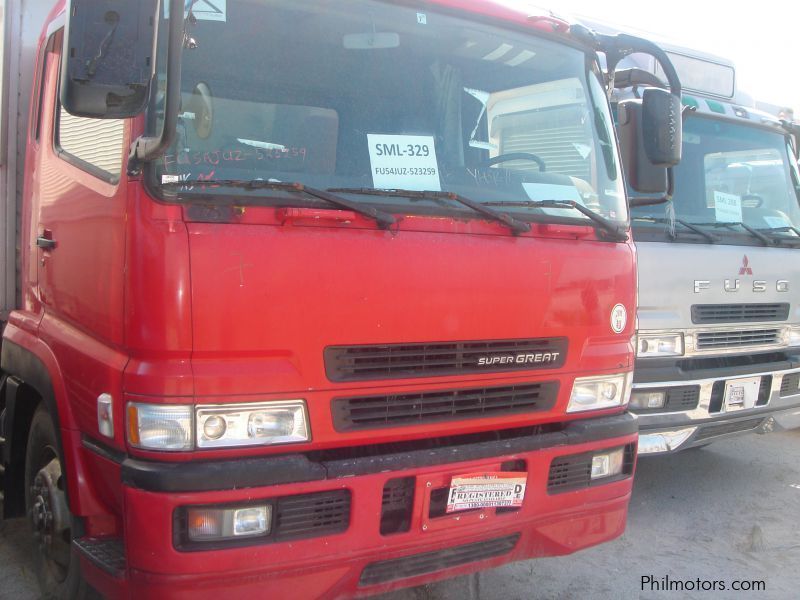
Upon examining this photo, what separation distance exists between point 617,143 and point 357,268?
1.65 m

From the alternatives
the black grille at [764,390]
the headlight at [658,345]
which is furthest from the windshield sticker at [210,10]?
the black grille at [764,390]

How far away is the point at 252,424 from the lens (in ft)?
8.70

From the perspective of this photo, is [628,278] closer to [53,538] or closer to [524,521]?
[524,521]

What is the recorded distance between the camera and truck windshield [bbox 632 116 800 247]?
17.3 feet

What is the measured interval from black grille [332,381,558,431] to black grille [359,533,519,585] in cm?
51

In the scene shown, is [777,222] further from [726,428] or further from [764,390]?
[726,428]

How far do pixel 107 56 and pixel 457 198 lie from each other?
1.31 m

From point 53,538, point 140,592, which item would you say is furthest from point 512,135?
point 53,538

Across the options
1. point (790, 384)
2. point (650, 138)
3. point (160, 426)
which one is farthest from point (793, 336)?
point (160, 426)

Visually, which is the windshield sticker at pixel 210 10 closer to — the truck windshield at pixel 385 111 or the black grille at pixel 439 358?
the truck windshield at pixel 385 111

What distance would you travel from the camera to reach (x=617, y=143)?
3.78 m

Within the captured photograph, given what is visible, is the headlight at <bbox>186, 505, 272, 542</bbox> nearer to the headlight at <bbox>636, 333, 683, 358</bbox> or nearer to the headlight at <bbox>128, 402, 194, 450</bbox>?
the headlight at <bbox>128, 402, 194, 450</bbox>

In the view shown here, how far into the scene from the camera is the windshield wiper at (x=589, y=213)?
329 centimetres

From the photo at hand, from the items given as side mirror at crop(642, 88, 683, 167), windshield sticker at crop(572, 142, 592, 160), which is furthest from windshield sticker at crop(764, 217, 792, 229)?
windshield sticker at crop(572, 142, 592, 160)
